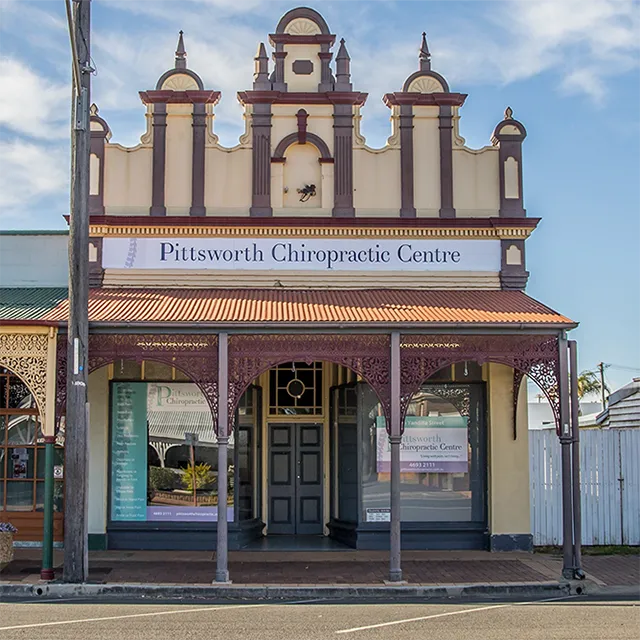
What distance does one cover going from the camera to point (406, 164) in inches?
606

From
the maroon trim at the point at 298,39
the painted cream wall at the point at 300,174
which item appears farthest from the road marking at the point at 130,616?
the maroon trim at the point at 298,39

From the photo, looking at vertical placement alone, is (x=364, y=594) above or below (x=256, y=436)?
below

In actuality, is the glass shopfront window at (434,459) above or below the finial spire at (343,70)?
below

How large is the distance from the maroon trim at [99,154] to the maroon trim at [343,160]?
386 centimetres

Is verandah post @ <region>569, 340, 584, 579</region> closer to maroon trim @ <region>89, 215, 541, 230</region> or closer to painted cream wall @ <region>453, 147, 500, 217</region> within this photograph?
maroon trim @ <region>89, 215, 541, 230</region>

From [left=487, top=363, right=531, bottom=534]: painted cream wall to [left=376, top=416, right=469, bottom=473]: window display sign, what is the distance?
50cm

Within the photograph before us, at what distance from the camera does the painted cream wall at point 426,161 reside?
15375mm

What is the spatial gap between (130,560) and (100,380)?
2.99 meters

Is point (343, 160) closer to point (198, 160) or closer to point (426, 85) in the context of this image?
point (426, 85)

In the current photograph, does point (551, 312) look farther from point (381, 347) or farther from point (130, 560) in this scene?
point (130, 560)

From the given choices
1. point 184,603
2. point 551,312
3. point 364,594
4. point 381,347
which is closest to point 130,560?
point 184,603

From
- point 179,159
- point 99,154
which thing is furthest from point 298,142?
point 99,154

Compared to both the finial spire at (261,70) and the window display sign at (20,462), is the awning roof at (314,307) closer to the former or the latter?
the window display sign at (20,462)

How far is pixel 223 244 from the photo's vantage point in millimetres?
15125
